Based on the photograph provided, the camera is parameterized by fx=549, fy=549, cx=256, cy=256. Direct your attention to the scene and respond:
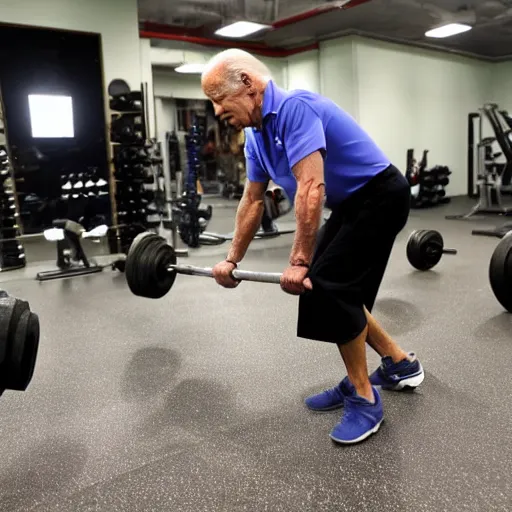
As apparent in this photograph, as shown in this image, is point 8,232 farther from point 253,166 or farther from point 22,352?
point 22,352

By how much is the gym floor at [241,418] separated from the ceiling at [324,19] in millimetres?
4158

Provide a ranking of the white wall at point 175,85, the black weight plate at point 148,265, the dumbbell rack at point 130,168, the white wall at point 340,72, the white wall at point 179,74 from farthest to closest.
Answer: the white wall at point 175,85, the white wall at point 340,72, the white wall at point 179,74, the dumbbell rack at point 130,168, the black weight plate at point 148,265

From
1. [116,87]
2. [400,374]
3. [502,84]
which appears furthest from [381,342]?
[502,84]

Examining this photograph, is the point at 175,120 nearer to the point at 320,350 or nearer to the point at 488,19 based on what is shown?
the point at 488,19

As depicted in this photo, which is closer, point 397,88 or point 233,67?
point 233,67

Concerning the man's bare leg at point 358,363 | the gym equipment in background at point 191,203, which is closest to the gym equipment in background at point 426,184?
the gym equipment in background at point 191,203

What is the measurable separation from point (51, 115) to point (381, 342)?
4576 mm

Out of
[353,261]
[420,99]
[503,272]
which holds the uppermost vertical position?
[420,99]

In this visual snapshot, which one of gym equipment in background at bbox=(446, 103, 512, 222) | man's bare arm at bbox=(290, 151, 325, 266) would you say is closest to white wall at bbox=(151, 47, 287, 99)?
gym equipment in background at bbox=(446, 103, 512, 222)

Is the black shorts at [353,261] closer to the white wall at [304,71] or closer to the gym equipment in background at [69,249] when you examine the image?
the gym equipment in background at [69,249]

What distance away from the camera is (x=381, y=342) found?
6.28ft

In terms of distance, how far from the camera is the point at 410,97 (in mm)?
8828

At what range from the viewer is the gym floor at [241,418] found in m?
1.40

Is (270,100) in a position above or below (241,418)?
above
